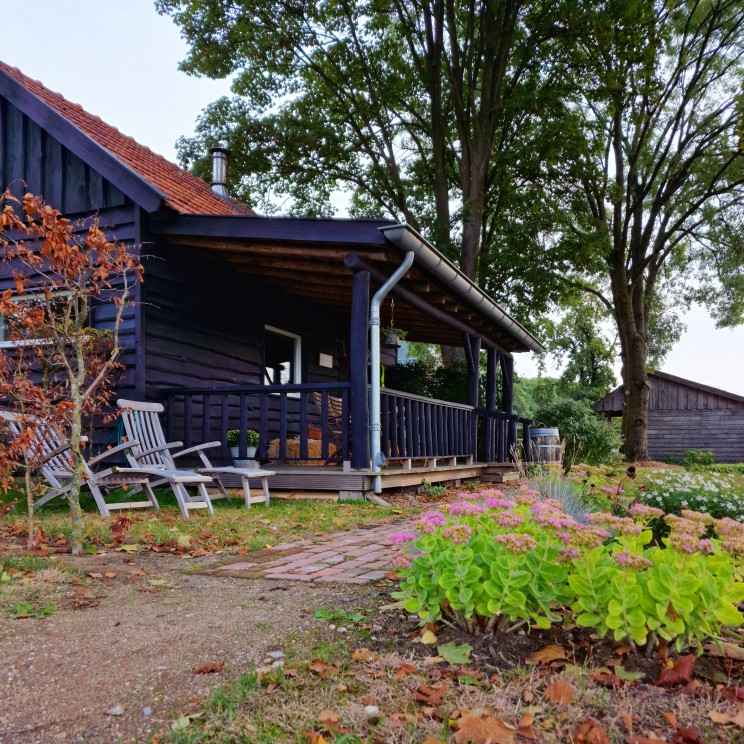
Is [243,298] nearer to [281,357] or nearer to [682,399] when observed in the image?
[281,357]

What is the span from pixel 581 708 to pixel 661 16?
18.2 metres

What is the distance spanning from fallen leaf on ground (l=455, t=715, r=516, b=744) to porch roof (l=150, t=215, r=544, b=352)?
537cm

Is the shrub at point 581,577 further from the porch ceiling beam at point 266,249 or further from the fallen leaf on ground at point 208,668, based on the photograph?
the porch ceiling beam at point 266,249

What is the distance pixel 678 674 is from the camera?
83.6 inches

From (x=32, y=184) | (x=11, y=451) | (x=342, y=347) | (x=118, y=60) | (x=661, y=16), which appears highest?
(x=661, y=16)

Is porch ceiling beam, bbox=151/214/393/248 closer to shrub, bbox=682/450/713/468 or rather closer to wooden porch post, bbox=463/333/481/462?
wooden porch post, bbox=463/333/481/462

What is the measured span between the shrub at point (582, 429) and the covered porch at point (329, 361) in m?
4.44

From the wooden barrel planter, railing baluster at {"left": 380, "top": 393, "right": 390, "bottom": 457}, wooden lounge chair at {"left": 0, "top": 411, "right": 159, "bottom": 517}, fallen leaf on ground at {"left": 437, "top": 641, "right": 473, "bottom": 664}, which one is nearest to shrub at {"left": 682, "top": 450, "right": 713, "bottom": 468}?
the wooden barrel planter

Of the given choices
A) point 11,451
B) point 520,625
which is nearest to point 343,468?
point 11,451

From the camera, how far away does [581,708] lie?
1942 millimetres

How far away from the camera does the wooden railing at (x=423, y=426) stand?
310 inches

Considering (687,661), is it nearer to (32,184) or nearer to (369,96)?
(32,184)

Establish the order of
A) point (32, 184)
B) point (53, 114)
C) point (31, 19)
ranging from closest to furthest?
point (53, 114) < point (32, 184) < point (31, 19)

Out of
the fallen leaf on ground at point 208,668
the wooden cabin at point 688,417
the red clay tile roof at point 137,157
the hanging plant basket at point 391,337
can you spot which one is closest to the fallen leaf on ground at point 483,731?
the fallen leaf on ground at point 208,668
